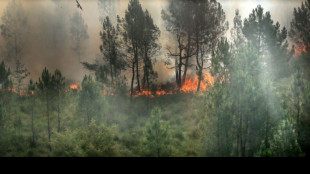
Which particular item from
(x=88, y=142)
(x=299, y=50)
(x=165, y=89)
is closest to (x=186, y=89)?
(x=165, y=89)

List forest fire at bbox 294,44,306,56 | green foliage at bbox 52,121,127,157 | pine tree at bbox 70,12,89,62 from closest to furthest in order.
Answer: green foliage at bbox 52,121,127,157 → forest fire at bbox 294,44,306,56 → pine tree at bbox 70,12,89,62

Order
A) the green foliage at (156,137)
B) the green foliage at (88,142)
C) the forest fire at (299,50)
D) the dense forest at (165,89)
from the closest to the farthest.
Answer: the dense forest at (165,89) < the green foliage at (156,137) < the green foliage at (88,142) < the forest fire at (299,50)

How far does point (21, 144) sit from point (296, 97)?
575 inches

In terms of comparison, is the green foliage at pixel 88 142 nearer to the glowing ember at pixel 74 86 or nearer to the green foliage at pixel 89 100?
the green foliage at pixel 89 100

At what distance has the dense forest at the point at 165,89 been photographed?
910 centimetres

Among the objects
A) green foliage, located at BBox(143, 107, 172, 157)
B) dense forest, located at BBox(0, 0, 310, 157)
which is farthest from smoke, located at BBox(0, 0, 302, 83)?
green foliage, located at BBox(143, 107, 172, 157)

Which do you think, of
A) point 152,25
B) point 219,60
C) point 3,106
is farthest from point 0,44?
point 219,60

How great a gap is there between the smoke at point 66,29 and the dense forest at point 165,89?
0.20m

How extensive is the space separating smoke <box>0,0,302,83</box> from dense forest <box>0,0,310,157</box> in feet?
0.65

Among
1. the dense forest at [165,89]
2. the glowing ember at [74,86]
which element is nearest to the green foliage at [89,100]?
the dense forest at [165,89]

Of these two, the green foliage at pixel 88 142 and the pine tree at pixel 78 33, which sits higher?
the pine tree at pixel 78 33

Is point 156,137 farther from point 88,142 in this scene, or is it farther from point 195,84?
point 195,84

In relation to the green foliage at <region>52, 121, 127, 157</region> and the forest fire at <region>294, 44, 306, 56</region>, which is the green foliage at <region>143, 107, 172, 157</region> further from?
the forest fire at <region>294, 44, 306, 56</region>

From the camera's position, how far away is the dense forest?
9.10 m
